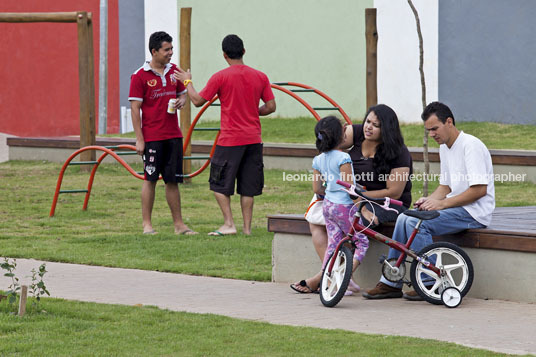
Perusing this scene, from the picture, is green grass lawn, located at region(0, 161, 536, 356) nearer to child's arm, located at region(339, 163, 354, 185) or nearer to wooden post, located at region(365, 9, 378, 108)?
child's arm, located at region(339, 163, 354, 185)

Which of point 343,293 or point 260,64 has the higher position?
point 260,64

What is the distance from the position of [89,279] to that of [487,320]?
3.19 meters

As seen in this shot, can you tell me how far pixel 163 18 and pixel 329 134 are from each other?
19.7m

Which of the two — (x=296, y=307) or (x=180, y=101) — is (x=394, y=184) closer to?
(x=296, y=307)

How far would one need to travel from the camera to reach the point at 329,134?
7.28m

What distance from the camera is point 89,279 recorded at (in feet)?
26.6

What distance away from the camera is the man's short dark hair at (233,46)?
10180 millimetres

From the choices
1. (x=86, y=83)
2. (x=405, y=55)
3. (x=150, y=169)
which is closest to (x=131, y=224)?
(x=150, y=169)

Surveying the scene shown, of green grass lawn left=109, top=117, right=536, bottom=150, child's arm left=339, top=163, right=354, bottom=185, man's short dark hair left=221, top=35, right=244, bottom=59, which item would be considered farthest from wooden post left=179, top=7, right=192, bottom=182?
child's arm left=339, top=163, right=354, bottom=185

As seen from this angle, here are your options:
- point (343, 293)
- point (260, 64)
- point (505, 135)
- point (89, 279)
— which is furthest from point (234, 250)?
point (260, 64)

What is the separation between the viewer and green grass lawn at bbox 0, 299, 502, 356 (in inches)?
218

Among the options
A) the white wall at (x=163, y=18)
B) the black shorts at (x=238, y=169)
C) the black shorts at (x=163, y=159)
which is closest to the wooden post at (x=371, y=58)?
the black shorts at (x=238, y=169)

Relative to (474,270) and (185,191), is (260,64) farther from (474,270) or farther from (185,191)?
(474,270)

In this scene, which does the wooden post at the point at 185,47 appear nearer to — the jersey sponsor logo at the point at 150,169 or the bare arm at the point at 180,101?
the bare arm at the point at 180,101
